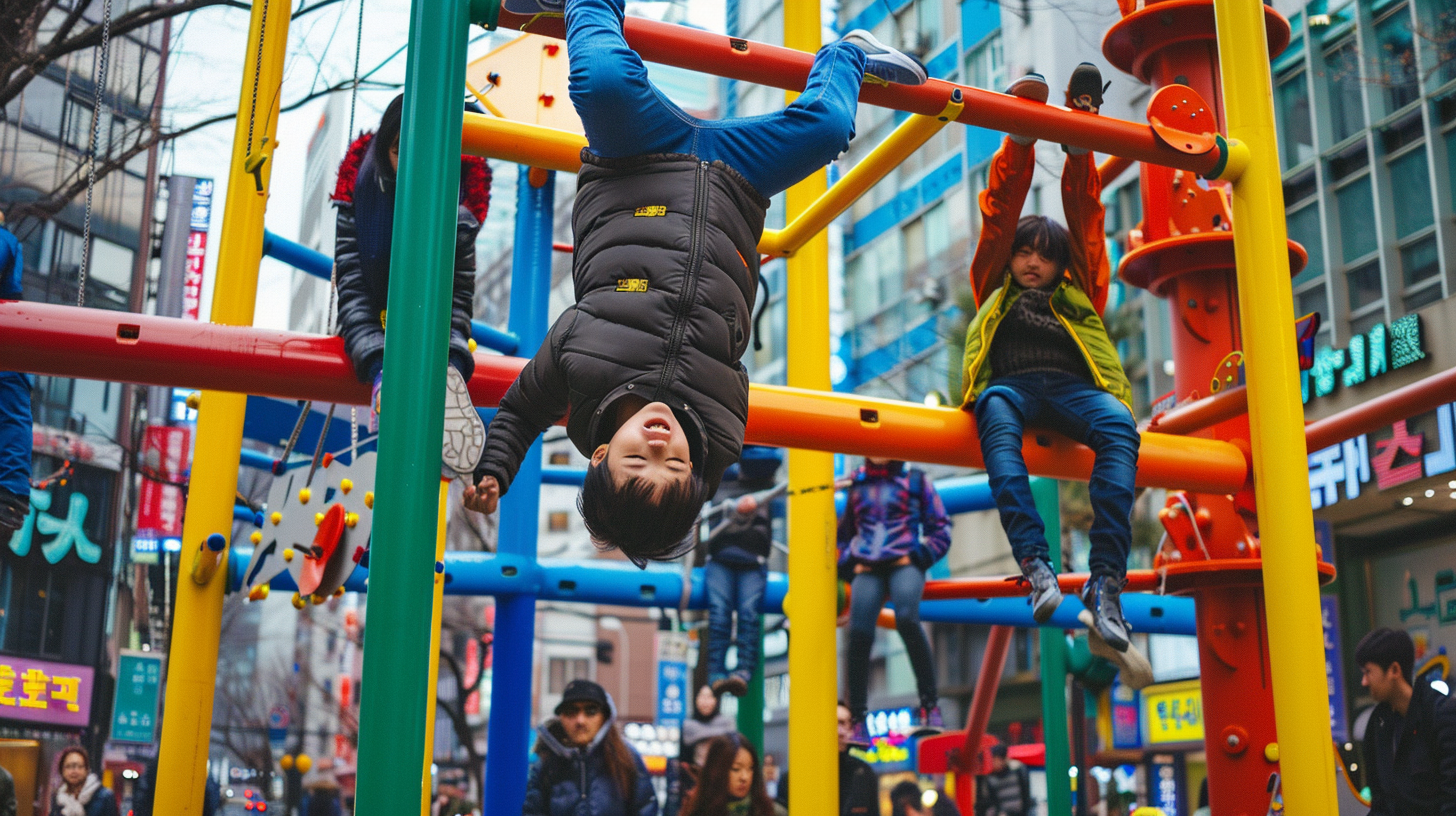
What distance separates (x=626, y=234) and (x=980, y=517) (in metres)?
22.0

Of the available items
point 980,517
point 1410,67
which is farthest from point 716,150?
point 980,517

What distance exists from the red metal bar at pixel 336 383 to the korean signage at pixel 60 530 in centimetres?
1376

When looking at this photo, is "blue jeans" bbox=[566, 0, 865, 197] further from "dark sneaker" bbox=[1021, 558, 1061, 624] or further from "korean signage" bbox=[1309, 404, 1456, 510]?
"korean signage" bbox=[1309, 404, 1456, 510]

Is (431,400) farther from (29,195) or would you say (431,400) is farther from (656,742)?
(656,742)

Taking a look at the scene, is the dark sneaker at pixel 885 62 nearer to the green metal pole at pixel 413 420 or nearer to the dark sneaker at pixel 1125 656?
the green metal pole at pixel 413 420

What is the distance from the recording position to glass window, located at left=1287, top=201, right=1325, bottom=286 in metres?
15.4

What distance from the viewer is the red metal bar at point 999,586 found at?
609 cm

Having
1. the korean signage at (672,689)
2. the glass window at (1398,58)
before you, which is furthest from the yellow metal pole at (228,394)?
the korean signage at (672,689)

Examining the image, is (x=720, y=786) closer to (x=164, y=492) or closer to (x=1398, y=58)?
(x=164, y=492)

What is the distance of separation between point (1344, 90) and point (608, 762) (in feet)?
41.7

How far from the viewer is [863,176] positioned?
408cm

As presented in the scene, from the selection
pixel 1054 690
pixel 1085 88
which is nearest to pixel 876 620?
pixel 1054 690

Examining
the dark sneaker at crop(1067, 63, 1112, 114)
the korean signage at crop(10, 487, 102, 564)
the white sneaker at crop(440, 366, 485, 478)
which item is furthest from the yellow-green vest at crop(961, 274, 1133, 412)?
the korean signage at crop(10, 487, 102, 564)

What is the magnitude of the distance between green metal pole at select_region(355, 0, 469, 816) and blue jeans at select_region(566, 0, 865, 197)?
0.90 ft
